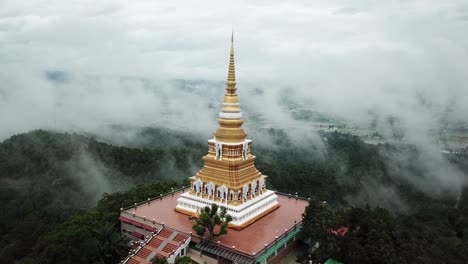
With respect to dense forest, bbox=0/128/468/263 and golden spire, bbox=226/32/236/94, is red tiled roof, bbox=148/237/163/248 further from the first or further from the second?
golden spire, bbox=226/32/236/94

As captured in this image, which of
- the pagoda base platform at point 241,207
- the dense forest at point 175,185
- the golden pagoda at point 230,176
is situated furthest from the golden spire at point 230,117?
the dense forest at point 175,185

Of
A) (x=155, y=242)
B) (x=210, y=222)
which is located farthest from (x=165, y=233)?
(x=210, y=222)

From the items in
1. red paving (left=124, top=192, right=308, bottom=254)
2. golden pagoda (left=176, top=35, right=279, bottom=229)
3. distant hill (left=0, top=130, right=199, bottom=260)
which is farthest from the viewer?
distant hill (left=0, top=130, right=199, bottom=260)

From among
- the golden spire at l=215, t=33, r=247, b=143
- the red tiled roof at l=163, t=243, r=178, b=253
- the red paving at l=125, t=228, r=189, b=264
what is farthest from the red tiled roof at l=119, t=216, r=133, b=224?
the golden spire at l=215, t=33, r=247, b=143

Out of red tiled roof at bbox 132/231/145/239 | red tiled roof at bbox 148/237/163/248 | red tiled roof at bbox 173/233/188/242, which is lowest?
red tiled roof at bbox 132/231/145/239

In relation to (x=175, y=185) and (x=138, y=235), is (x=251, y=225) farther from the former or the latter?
(x=175, y=185)

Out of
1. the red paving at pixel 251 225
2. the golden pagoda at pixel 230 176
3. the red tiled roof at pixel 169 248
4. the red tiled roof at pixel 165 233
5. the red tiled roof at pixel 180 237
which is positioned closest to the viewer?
the red tiled roof at pixel 169 248

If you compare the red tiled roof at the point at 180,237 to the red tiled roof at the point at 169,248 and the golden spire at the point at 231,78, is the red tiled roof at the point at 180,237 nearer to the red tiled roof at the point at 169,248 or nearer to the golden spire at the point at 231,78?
the red tiled roof at the point at 169,248
